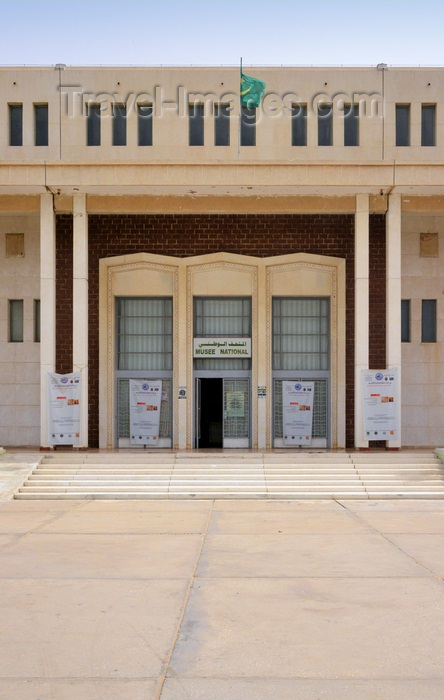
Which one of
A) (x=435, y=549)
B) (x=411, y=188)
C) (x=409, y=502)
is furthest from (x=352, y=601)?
(x=411, y=188)

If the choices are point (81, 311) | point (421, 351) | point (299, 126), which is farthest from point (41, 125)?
point (421, 351)

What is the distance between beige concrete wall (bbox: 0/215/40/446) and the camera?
81.8 ft

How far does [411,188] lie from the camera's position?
2209cm

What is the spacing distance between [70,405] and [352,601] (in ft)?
46.1

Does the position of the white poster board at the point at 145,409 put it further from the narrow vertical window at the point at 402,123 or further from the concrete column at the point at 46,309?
the narrow vertical window at the point at 402,123

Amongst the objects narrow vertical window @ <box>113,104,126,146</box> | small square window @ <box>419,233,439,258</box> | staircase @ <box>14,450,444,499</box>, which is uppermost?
narrow vertical window @ <box>113,104,126,146</box>

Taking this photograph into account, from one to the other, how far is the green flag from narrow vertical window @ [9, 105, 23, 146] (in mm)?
7255

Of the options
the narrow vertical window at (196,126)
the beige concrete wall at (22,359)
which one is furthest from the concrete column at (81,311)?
the narrow vertical window at (196,126)

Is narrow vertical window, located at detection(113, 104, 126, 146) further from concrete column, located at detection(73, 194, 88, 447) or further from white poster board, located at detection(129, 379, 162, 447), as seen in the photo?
white poster board, located at detection(129, 379, 162, 447)

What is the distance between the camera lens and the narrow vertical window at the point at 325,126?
25.0 meters

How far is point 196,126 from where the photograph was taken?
25.0 m

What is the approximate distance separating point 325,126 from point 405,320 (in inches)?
258

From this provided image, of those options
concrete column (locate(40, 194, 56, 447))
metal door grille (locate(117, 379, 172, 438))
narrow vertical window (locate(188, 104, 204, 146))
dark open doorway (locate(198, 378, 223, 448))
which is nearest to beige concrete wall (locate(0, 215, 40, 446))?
metal door grille (locate(117, 379, 172, 438))

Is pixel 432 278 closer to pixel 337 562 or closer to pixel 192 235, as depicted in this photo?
pixel 192 235
